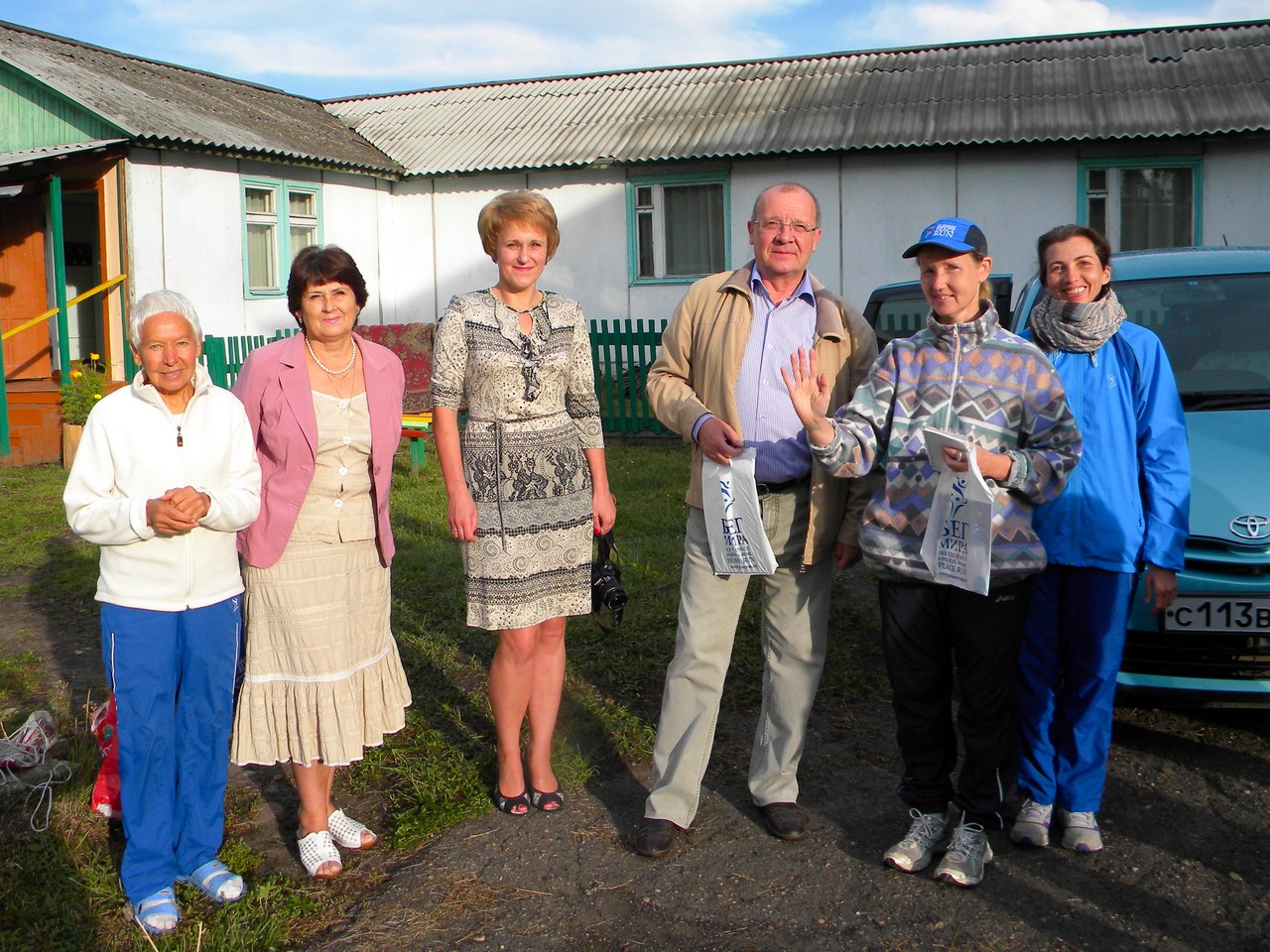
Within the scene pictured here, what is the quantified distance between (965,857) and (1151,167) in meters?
14.8

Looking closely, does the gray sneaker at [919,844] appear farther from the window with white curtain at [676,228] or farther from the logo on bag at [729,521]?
the window with white curtain at [676,228]

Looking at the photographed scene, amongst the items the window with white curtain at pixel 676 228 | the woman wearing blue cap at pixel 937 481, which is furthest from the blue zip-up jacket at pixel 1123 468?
the window with white curtain at pixel 676 228

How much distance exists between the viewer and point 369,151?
18453 mm

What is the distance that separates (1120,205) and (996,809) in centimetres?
1458

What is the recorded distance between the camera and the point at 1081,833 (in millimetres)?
3611

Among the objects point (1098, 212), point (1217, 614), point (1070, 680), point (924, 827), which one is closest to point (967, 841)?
point (924, 827)

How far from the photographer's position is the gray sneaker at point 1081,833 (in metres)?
3.59

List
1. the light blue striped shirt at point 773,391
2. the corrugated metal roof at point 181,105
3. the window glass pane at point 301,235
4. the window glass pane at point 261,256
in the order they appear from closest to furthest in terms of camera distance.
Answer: the light blue striped shirt at point 773,391
the corrugated metal roof at point 181,105
the window glass pane at point 261,256
the window glass pane at point 301,235

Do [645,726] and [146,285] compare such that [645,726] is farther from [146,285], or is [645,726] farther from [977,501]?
[146,285]

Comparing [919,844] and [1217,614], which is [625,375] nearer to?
[1217,614]

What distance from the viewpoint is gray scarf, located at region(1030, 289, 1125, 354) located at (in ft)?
11.7

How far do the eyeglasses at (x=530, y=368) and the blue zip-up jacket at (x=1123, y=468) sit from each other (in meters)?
1.69

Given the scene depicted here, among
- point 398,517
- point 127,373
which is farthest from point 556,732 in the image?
point 127,373

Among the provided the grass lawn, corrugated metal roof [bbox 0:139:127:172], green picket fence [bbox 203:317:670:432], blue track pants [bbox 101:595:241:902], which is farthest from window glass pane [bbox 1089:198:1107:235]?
blue track pants [bbox 101:595:241:902]
